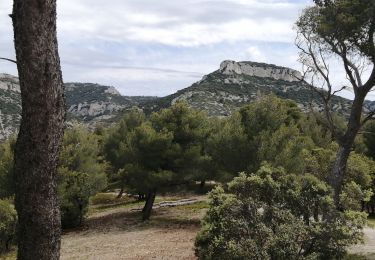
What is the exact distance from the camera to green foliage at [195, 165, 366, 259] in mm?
12922

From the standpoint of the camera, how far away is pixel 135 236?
3084cm

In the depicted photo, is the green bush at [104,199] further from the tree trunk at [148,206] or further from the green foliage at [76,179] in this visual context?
the tree trunk at [148,206]

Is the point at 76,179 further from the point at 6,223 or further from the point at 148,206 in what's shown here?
the point at 6,223

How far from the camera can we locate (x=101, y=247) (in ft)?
91.1

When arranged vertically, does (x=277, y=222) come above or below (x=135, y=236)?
above

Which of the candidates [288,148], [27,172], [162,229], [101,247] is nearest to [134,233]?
[162,229]

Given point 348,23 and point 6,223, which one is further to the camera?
point 6,223

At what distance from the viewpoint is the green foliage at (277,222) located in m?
12.9

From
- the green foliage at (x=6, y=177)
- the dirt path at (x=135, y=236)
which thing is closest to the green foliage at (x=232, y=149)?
the dirt path at (x=135, y=236)

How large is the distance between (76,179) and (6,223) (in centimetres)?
1301

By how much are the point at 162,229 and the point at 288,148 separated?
11.5m

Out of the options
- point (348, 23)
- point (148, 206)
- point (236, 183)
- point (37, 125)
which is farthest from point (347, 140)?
point (148, 206)

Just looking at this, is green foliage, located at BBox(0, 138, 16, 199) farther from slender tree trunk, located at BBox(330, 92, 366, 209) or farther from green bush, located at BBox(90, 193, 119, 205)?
slender tree trunk, located at BBox(330, 92, 366, 209)

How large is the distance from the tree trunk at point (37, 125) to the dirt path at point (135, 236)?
16.2 m
